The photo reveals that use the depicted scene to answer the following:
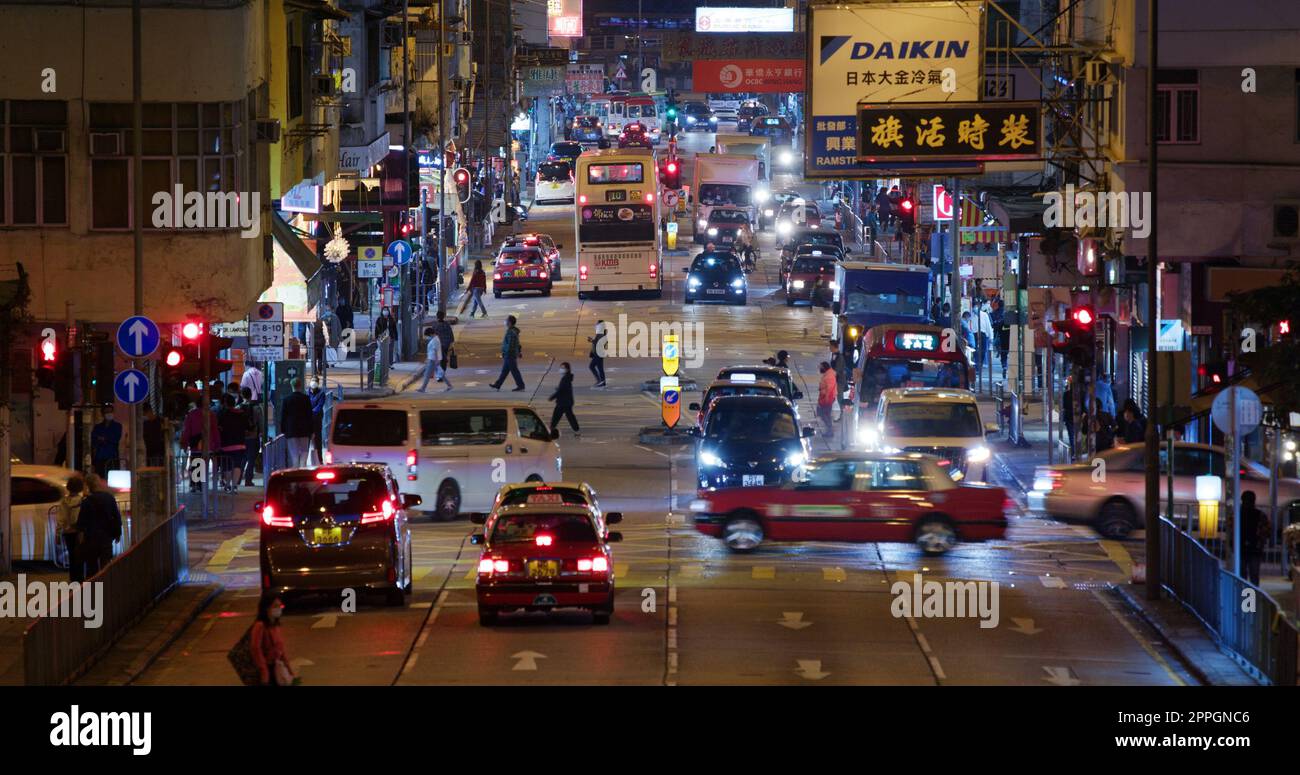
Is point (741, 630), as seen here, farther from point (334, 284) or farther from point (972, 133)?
point (334, 284)

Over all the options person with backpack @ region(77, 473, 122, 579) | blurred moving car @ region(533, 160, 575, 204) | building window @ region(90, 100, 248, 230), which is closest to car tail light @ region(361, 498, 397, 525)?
person with backpack @ region(77, 473, 122, 579)

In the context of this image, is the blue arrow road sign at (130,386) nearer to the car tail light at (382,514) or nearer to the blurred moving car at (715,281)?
the car tail light at (382,514)

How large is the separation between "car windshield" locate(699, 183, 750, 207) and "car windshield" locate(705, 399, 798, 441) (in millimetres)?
Answer: 51694

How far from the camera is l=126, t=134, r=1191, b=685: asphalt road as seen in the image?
19953 mm

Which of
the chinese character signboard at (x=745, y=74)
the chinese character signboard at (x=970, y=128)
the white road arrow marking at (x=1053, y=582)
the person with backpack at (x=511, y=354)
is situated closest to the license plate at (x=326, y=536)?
the white road arrow marking at (x=1053, y=582)

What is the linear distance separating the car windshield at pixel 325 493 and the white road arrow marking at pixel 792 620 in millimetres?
4814

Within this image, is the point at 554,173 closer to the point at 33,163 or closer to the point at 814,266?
the point at 814,266

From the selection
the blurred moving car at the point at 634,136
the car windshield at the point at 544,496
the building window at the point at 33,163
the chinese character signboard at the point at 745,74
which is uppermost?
the chinese character signboard at the point at 745,74

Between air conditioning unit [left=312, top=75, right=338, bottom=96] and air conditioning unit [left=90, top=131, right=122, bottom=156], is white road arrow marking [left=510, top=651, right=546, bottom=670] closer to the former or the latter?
air conditioning unit [left=90, top=131, right=122, bottom=156]

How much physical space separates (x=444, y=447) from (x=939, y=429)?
900cm

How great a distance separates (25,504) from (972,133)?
15.8 meters

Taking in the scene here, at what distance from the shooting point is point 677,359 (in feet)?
140

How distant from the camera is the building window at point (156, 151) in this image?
31.7 metres

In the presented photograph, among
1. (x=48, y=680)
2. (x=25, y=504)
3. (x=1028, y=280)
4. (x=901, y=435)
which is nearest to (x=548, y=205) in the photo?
(x=1028, y=280)
